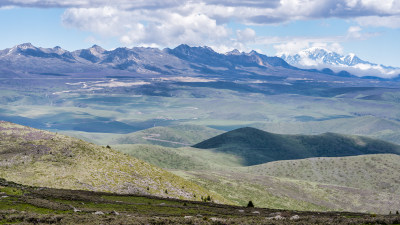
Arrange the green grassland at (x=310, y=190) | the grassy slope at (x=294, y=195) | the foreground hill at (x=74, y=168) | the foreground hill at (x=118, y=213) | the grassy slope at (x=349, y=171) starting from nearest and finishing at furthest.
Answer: the foreground hill at (x=118, y=213) → the foreground hill at (x=74, y=168) → the grassy slope at (x=294, y=195) → the green grassland at (x=310, y=190) → the grassy slope at (x=349, y=171)

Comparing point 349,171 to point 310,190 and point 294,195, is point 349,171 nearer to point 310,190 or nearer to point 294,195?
point 310,190

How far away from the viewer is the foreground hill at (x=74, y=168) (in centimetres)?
7338

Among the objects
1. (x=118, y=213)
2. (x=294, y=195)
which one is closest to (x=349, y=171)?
(x=294, y=195)

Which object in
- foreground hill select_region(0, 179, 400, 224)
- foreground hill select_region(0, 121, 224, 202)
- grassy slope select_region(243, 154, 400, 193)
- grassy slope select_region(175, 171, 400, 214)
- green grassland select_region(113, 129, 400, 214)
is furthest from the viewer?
grassy slope select_region(243, 154, 400, 193)

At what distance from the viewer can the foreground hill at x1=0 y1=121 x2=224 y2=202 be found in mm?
73375

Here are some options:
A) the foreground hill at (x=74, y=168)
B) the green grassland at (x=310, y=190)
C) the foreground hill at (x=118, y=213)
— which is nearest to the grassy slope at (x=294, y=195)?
the green grassland at (x=310, y=190)

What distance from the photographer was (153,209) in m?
55.3

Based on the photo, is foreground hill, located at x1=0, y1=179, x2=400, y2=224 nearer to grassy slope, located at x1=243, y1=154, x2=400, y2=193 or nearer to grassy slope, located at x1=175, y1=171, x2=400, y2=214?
grassy slope, located at x1=175, y1=171, x2=400, y2=214

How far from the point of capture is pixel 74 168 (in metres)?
78.0

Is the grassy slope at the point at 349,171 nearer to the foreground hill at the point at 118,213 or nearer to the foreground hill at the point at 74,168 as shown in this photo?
the foreground hill at the point at 74,168

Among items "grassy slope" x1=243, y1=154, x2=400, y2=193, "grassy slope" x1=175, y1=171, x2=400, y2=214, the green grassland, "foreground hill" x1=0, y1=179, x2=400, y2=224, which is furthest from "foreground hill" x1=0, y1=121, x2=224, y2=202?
"grassy slope" x1=243, y1=154, x2=400, y2=193

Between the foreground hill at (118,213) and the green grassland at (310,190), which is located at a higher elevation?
the foreground hill at (118,213)

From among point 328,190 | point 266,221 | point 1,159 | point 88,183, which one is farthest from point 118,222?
point 328,190

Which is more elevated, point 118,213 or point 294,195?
point 118,213
